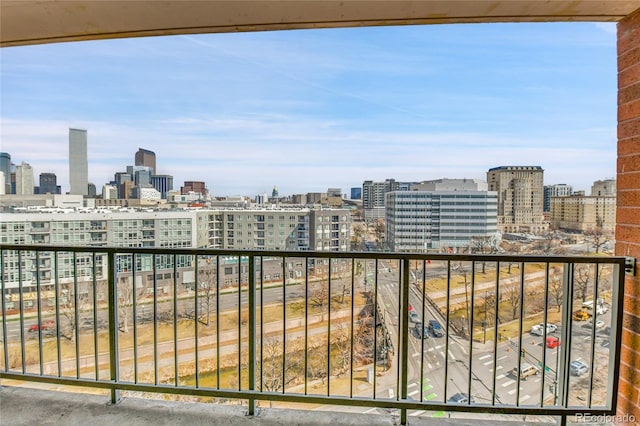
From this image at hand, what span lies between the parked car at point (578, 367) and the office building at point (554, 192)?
0.96 metres

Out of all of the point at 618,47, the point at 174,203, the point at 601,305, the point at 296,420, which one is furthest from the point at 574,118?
the point at 174,203

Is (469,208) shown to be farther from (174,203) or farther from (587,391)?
(174,203)

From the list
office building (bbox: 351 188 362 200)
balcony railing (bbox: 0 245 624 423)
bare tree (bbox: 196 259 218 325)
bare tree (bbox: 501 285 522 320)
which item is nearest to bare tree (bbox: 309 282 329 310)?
balcony railing (bbox: 0 245 624 423)

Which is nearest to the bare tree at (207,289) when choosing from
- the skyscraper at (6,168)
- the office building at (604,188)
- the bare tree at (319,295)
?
the bare tree at (319,295)

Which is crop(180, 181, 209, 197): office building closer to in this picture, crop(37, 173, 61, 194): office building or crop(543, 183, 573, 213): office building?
crop(37, 173, 61, 194): office building

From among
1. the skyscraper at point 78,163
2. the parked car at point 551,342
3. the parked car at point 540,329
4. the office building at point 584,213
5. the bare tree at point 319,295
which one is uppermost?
the skyscraper at point 78,163

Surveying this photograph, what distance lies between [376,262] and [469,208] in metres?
0.98

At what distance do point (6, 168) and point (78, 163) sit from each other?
18.8 inches

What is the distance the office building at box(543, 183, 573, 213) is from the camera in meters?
2.03

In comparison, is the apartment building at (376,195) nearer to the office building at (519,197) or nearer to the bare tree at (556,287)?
the office building at (519,197)

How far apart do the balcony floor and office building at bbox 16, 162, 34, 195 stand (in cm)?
144

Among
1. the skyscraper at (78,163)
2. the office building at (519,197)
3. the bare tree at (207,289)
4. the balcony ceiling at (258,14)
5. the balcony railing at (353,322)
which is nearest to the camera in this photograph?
the balcony ceiling at (258,14)

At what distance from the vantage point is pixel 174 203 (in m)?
2.29

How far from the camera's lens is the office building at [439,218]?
1.80 meters
